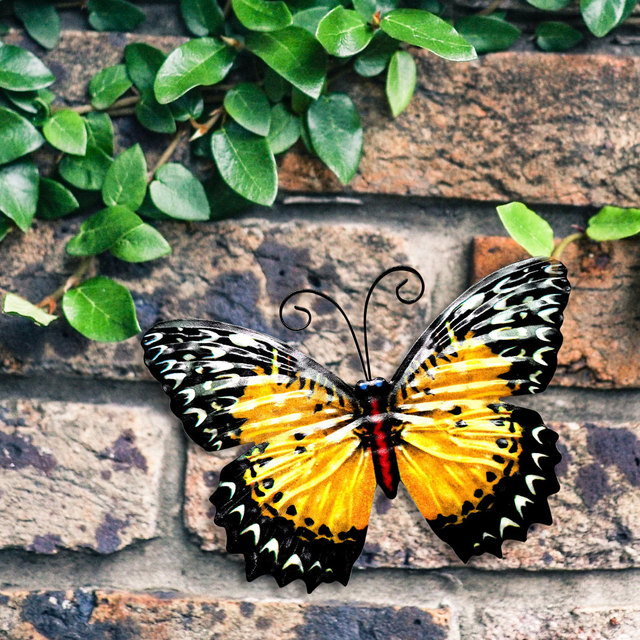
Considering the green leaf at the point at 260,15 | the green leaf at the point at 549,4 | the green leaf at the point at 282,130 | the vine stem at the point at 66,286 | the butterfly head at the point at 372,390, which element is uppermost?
the green leaf at the point at 549,4

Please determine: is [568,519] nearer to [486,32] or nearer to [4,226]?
[486,32]

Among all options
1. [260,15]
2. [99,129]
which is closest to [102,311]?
[99,129]

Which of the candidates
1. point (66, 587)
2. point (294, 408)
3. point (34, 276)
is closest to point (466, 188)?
point (294, 408)

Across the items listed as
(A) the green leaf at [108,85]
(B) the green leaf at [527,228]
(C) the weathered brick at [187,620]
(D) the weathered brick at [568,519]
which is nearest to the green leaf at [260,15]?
(A) the green leaf at [108,85]

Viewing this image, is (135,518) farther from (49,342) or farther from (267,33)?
(267,33)

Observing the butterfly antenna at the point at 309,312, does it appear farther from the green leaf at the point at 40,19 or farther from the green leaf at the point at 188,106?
the green leaf at the point at 40,19

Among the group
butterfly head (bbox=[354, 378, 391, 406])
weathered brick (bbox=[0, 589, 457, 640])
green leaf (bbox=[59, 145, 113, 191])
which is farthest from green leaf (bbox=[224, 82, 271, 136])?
weathered brick (bbox=[0, 589, 457, 640])

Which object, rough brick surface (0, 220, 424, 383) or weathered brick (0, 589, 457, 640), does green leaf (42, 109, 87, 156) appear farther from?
weathered brick (0, 589, 457, 640)
